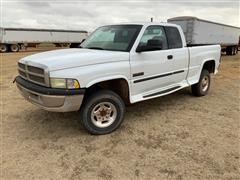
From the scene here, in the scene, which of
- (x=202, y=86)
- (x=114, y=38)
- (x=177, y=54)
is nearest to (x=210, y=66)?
(x=202, y=86)

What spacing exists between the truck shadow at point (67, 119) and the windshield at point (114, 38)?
1.50m

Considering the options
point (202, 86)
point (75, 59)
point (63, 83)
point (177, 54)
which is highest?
point (75, 59)

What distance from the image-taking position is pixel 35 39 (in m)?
30.1

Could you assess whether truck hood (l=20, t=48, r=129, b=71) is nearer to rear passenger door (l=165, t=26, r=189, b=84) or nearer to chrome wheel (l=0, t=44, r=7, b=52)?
rear passenger door (l=165, t=26, r=189, b=84)

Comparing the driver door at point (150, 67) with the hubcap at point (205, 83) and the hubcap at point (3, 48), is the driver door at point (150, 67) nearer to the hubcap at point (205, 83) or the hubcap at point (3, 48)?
the hubcap at point (205, 83)

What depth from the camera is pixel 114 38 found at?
15.2ft

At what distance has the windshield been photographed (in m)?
4.34

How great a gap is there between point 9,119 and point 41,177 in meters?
2.34

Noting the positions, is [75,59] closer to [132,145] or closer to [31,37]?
[132,145]

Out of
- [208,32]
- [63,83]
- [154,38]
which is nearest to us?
[63,83]

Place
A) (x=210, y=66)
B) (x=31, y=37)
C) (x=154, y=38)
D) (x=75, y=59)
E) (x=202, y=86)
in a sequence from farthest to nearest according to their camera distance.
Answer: (x=31, y=37) < (x=210, y=66) < (x=202, y=86) < (x=154, y=38) < (x=75, y=59)

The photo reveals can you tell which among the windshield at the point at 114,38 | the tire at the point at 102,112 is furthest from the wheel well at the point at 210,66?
the tire at the point at 102,112

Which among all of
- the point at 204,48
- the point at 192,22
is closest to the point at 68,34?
the point at 192,22

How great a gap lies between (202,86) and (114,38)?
3086 millimetres
